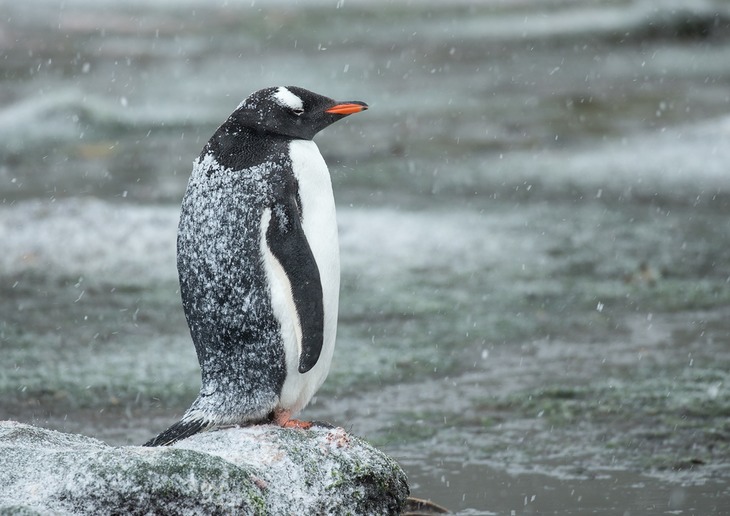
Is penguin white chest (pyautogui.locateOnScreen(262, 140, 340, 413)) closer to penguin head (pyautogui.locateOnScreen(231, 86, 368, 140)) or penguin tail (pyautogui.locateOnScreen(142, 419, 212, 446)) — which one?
penguin head (pyautogui.locateOnScreen(231, 86, 368, 140))

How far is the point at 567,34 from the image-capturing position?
52.5 feet

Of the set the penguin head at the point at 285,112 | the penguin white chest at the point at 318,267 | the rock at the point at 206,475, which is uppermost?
the penguin head at the point at 285,112

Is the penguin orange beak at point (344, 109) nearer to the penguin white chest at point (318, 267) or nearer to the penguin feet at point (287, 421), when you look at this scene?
the penguin white chest at point (318, 267)

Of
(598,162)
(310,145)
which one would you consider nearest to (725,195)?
(598,162)

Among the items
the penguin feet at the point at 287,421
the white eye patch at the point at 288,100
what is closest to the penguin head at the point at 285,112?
the white eye patch at the point at 288,100

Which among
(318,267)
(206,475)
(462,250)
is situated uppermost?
(318,267)

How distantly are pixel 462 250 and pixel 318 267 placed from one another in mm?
4105

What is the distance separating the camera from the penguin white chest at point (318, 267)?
325 centimetres

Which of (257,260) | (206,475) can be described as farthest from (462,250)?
(206,475)

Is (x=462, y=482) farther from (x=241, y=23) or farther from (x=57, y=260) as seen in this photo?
(x=241, y=23)

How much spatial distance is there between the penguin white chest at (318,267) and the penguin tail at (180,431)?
240mm

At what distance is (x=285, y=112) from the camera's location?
3322 mm

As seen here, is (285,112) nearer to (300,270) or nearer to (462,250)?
(300,270)

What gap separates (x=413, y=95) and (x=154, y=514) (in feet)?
35.7
